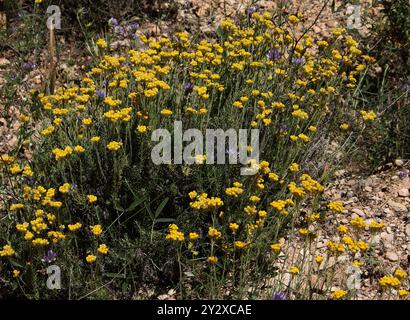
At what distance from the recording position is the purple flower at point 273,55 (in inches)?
166

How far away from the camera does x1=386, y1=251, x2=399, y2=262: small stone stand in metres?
3.52

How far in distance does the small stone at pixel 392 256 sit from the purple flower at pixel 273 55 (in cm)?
159

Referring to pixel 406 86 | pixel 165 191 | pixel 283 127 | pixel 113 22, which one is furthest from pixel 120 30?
pixel 406 86

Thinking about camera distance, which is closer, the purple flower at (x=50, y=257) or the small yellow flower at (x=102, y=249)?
the small yellow flower at (x=102, y=249)

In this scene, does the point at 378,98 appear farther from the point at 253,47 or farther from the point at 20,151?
the point at 20,151

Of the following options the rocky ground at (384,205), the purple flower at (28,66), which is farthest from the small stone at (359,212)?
the purple flower at (28,66)

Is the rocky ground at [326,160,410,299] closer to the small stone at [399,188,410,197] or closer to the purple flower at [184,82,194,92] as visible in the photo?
the small stone at [399,188,410,197]

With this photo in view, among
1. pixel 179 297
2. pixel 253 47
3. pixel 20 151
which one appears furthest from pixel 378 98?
pixel 20 151

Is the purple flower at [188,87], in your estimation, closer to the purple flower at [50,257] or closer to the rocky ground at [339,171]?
the rocky ground at [339,171]

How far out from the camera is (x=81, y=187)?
334 centimetres

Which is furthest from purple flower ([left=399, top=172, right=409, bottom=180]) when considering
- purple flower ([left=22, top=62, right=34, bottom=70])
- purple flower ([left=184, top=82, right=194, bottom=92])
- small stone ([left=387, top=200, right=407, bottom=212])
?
purple flower ([left=22, top=62, right=34, bottom=70])

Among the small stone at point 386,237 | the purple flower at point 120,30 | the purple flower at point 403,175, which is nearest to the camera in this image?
the small stone at point 386,237

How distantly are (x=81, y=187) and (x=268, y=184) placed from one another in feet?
3.90

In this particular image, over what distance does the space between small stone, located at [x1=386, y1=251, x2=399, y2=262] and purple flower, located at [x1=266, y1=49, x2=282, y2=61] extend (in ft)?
5.21
